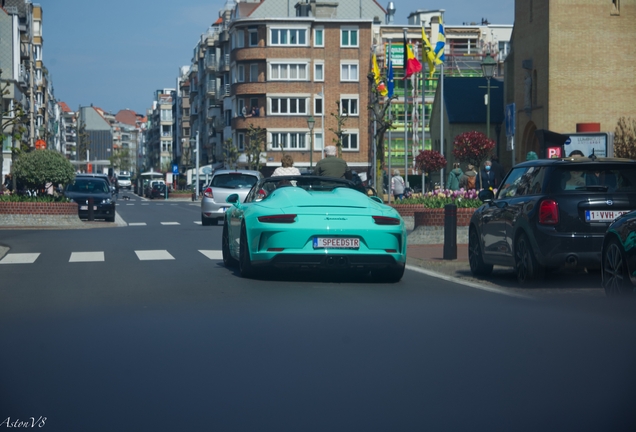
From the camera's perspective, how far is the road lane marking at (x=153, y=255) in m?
17.1

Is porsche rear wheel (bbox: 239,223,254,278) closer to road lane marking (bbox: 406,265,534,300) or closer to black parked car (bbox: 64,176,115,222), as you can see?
road lane marking (bbox: 406,265,534,300)

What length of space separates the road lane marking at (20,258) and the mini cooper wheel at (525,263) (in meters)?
7.78

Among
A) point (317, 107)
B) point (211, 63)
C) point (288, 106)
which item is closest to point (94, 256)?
point (288, 106)

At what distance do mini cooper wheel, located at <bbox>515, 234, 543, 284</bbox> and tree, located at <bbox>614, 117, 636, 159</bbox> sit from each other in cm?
2544

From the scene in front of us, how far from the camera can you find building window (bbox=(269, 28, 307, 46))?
9162cm

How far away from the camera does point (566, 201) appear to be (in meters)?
12.1

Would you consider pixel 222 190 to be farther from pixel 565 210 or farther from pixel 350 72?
pixel 350 72

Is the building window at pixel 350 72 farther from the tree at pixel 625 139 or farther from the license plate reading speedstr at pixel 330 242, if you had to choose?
the license plate reading speedstr at pixel 330 242

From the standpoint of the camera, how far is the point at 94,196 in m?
36.6

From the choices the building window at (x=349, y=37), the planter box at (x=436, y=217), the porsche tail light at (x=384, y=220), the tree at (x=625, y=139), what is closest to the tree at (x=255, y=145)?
the building window at (x=349, y=37)

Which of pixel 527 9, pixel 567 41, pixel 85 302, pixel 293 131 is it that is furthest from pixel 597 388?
pixel 293 131

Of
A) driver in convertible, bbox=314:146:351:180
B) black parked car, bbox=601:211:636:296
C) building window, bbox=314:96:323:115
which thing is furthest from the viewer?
building window, bbox=314:96:323:115

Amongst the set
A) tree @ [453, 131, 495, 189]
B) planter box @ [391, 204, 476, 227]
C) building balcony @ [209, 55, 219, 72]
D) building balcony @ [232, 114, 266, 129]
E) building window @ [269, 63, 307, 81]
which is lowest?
planter box @ [391, 204, 476, 227]

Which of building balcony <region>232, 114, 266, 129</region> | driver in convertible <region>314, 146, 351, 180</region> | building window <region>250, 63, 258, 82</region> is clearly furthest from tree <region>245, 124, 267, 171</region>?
driver in convertible <region>314, 146, 351, 180</region>
